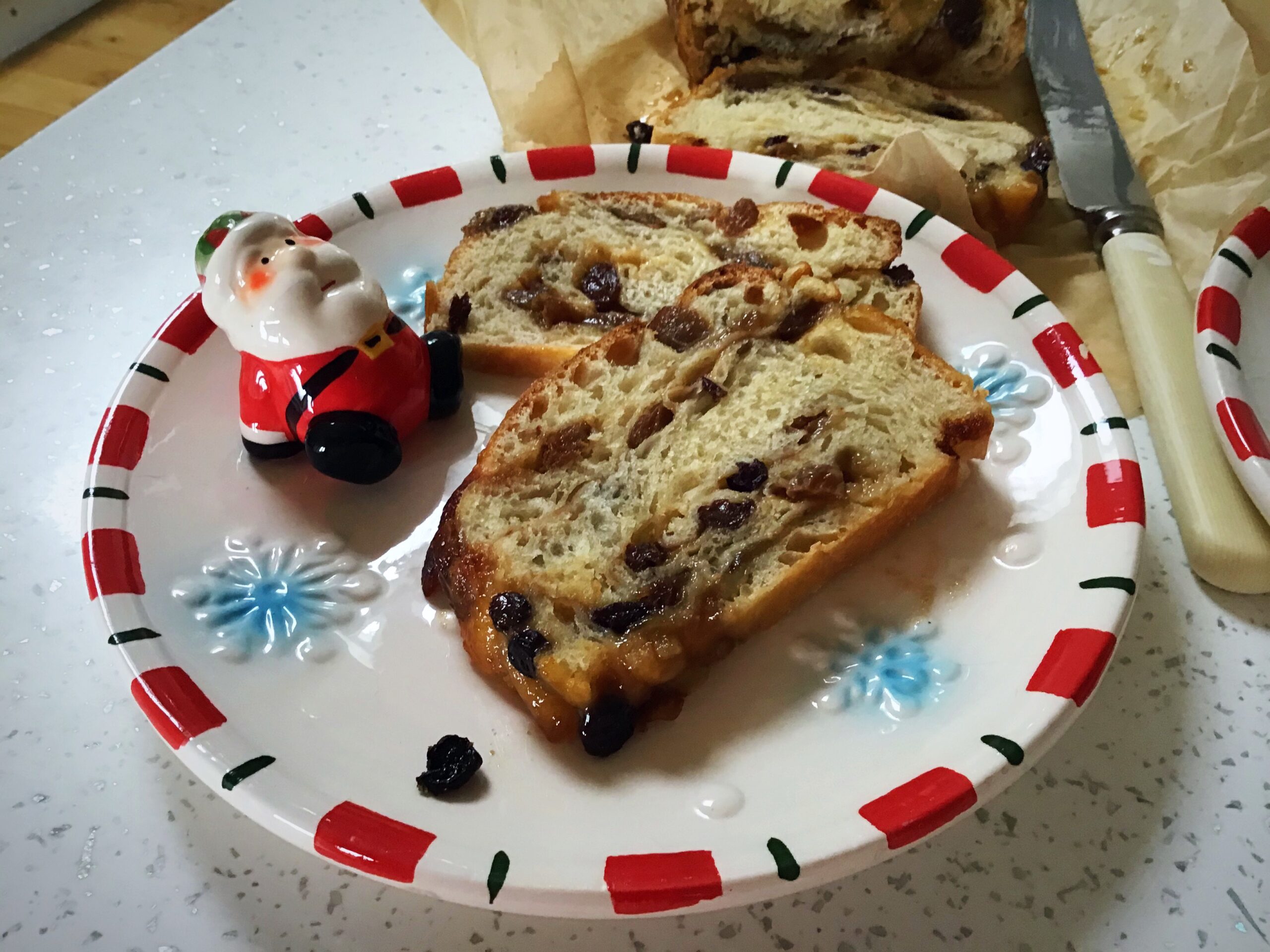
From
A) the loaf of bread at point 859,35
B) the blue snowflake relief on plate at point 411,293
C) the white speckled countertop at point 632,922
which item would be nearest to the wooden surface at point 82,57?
the white speckled countertop at point 632,922

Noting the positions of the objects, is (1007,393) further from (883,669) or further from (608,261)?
(608,261)

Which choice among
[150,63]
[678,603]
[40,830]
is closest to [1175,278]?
[678,603]

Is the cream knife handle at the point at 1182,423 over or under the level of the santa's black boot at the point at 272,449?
under

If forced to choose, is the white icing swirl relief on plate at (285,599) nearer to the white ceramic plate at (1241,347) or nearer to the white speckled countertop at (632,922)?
the white speckled countertop at (632,922)

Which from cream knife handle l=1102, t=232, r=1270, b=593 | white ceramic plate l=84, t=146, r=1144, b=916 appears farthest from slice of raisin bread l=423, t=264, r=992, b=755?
cream knife handle l=1102, t=232, r=1270, b=593

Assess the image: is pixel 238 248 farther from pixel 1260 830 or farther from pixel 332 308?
pixel 1260 830

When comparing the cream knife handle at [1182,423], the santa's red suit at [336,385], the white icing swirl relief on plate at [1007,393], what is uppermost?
the santa's red suit at [336,385]

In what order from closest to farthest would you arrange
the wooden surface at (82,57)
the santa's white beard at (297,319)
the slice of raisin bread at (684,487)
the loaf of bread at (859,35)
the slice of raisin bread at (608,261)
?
the slice of raisin bread at (684,487), the santa's white beard at (297,319), the slice of raisin bread at (608,261), the loaf of bread at (859,35), the wooden surface at (82,57)
